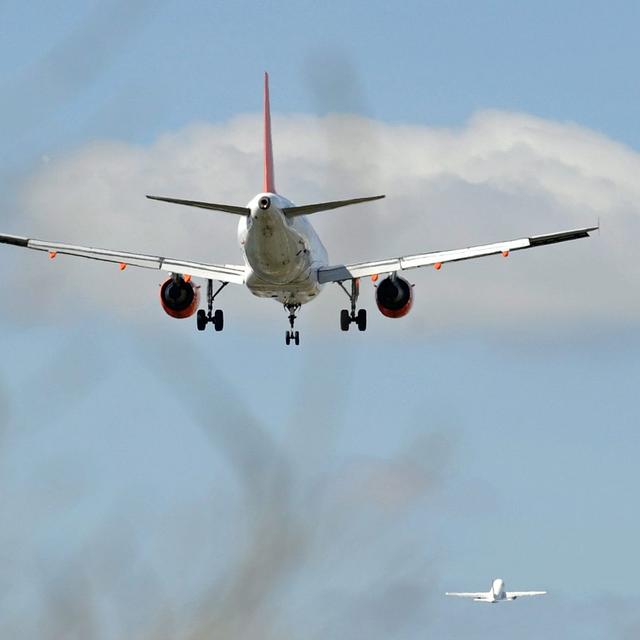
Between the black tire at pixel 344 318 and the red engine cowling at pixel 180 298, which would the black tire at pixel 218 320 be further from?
the black tire at pixel 344 318

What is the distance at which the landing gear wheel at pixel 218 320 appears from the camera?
332 ft

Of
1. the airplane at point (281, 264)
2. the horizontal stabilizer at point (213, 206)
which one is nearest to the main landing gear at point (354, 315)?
the airplane at point (281, 264)

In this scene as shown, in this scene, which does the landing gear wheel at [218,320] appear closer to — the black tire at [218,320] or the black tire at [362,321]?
the black tire at [218,320]

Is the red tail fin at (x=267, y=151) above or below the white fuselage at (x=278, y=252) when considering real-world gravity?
above

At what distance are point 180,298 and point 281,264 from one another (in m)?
11.1

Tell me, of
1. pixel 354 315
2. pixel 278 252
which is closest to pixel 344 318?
pixel 354 315

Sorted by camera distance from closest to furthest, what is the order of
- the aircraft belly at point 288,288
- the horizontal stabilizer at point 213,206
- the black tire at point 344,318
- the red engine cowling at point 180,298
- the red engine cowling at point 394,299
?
the horizontal stabilizer at point 213,206 → the aircraft belly at point 288,288 → the red engine cowling at point 394,299 → the red engine cowling at point 180,298 → the black tire at point 344,318

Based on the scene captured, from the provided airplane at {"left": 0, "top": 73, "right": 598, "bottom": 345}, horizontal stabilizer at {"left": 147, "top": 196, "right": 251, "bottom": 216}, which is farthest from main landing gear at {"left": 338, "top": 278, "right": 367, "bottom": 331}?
horizontal stabilizer at {"left": 147, "top": 196, "right": 251, "bottom": 216}

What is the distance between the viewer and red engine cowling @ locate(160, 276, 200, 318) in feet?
326

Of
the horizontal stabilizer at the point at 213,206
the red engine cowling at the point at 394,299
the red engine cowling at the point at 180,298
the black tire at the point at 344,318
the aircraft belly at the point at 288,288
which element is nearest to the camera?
the horizontal stabilizer at the point at 213,206

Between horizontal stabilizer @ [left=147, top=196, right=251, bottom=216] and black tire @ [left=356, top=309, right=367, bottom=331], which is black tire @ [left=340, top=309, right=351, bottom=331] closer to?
black tire @ [left=356, top=309, right=367, bottom=331]

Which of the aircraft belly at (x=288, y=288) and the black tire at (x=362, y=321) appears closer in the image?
the aircraft belly at (x=288, y=288)

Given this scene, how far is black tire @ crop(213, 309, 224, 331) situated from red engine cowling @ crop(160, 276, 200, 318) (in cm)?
176

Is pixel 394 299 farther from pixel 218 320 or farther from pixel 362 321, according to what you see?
pixel 218 320
